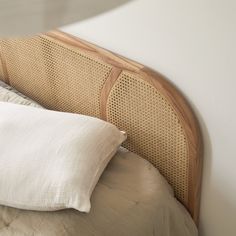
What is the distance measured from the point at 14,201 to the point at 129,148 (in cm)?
44

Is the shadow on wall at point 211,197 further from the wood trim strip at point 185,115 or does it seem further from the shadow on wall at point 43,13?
the shadow on wall at point 43,13

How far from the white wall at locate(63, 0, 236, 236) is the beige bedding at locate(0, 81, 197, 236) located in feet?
0.44

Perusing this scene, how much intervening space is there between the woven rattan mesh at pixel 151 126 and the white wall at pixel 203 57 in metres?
0.07

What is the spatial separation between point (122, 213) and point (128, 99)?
1.16ft

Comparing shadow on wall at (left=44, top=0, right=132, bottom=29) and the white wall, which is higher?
shadow on wall at (left=44, top=0, right=132, bottom=29)

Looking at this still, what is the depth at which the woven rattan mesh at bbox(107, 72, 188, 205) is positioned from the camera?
42.9 inches

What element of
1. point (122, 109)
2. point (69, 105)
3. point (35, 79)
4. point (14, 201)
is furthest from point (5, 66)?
point (14, 201)

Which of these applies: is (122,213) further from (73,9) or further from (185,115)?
(73,9)

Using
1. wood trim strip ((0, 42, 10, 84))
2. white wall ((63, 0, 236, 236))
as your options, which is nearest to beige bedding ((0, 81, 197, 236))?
white wall ((63, 0, 236, 236))

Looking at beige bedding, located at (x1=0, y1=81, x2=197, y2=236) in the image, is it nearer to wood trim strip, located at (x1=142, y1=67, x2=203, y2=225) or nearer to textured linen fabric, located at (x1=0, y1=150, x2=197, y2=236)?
textured linen fabric, located at (x1=0, y1=150, x2=197, y2=236)

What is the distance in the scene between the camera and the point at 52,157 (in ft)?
3.43

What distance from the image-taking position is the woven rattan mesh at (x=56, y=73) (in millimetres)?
1258

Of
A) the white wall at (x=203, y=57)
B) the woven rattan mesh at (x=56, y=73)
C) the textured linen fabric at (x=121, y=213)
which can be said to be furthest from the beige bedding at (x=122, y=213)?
the woven rattan mesh at (x=56, y=73)

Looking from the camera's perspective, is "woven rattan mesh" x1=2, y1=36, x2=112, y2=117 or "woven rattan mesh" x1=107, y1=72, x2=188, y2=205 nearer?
"woven rattan mesh" x1=107, y1=72, x2=188, y2=205
